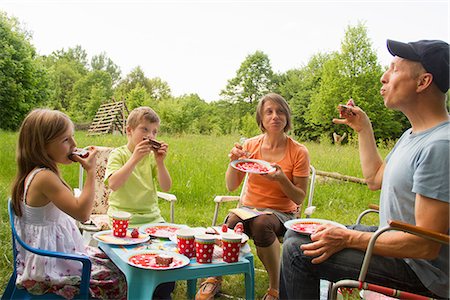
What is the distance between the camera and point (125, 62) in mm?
6023

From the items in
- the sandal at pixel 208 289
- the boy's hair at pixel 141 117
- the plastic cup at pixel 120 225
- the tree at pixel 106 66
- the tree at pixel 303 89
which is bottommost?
the sandal at pixel 208 289

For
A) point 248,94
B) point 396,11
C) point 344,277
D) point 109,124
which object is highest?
point 396,11

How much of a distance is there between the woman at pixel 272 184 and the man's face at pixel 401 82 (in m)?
0.82

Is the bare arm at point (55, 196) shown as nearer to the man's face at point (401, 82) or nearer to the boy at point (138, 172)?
the boy at point (138, 172)

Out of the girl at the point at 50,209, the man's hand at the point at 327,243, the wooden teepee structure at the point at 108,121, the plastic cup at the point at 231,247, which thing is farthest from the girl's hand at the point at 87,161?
the wooden teepee structure at the point at 108,121

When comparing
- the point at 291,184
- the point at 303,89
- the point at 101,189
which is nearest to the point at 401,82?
the point at 291,184

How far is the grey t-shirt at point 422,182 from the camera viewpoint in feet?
4.11

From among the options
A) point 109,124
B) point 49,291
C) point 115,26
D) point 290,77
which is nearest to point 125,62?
point 109,124

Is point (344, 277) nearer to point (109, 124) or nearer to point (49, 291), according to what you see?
point (49, 291)

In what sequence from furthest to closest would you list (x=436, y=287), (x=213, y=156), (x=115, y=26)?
1. (x=213, y=156)
2. (x=115, y=26)
3. (x=436, y=287)

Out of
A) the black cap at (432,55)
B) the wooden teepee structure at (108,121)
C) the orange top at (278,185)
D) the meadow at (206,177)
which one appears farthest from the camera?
the wooden teepee structure at (108,121)

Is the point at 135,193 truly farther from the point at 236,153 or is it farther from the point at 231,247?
the point at 231,247

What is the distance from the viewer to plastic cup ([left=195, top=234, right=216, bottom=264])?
1537 mm

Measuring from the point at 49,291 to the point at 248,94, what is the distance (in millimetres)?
4223
